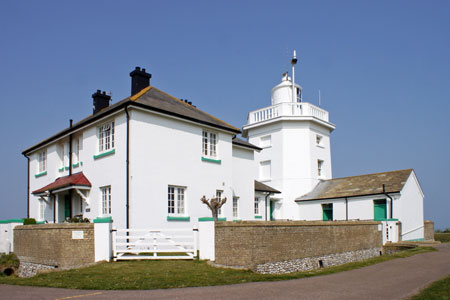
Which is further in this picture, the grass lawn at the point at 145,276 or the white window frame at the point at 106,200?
the white window frame at the point at 106,200

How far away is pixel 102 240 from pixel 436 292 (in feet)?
32.2

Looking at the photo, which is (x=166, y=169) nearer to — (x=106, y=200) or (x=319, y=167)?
(x=106, y=200)

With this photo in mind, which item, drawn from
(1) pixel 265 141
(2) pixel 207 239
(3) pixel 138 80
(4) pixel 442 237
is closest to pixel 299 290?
(2) pixel 207 239

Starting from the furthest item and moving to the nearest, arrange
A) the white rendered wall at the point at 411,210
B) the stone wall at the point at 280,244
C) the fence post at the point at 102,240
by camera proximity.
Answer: the white rendered wall at the point at 411,210 < the fence post at the point at 102,240 < the stone wall at the point at 280,244

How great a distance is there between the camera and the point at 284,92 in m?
32.1

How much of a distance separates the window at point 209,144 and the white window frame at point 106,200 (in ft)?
16.0

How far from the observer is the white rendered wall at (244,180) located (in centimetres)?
2189

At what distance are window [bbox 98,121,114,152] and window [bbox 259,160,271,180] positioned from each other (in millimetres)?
15809

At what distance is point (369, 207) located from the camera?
25.5 meters

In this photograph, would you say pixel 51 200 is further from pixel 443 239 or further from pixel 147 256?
pixel 443 239

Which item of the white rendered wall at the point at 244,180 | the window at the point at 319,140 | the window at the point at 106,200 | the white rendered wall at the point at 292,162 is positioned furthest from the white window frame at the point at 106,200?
the window at the point at 319,140

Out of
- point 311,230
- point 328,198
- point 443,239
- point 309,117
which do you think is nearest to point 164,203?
point 311,230

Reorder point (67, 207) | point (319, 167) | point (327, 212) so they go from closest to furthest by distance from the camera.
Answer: point (67, 207) < point (327, 212) < point (319, 167)

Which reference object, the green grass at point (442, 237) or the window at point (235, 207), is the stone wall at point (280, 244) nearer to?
the window at point (235, 207)
